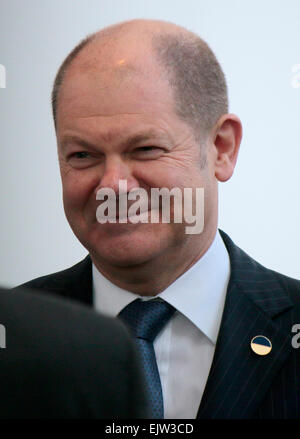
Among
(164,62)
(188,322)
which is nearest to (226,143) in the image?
(164,62)

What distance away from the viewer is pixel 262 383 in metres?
1.28

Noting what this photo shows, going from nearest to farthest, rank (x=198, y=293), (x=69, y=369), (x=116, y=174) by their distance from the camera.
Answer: (x=69, y=369) → (x=116, y=174) → (x=198, y=293)

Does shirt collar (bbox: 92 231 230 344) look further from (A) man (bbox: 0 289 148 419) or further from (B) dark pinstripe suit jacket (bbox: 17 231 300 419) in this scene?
(A) man (bbox: 0 289 148 419)

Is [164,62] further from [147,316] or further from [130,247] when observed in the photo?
[147,316]

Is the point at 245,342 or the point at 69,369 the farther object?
the point at 245,342

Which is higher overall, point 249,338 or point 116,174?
point 116,174

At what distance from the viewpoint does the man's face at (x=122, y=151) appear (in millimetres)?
1269

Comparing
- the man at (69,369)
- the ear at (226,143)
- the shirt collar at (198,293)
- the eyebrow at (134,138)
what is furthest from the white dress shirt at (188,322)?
the man at (69,369)

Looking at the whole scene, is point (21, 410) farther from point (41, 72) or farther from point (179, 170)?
point (41, 72)

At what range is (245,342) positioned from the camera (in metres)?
1.32

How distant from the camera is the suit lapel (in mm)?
1262

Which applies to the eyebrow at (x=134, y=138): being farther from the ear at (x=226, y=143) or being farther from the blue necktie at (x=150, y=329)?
the blue necktie at (x=150, y=329)

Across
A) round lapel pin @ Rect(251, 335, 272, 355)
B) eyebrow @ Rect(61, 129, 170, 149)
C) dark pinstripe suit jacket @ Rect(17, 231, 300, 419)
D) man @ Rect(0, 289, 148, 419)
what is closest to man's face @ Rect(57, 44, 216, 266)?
eyebrow @ Rect(61, 129, 170, 149)

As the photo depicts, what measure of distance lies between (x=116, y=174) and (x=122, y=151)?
0.04 metres
